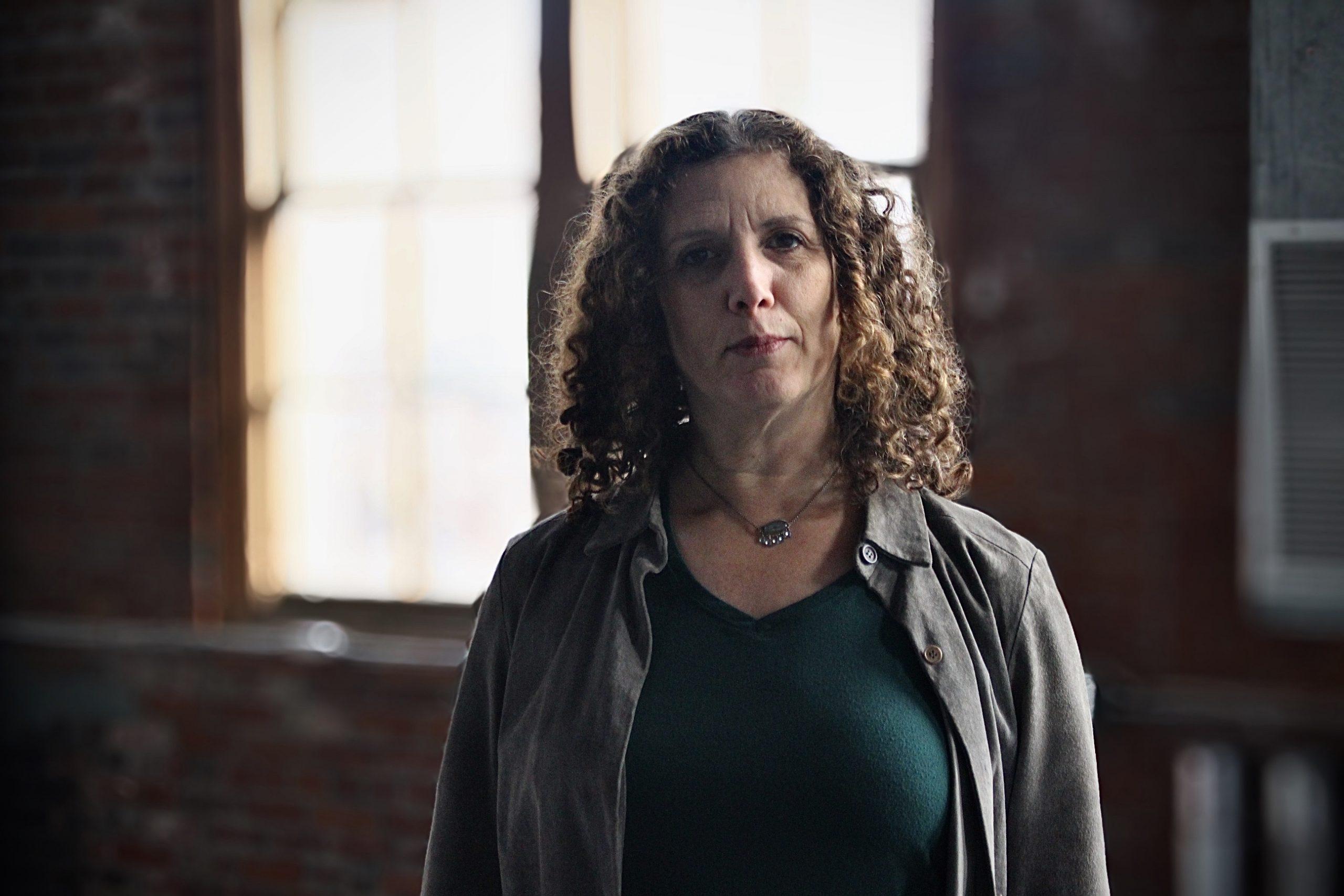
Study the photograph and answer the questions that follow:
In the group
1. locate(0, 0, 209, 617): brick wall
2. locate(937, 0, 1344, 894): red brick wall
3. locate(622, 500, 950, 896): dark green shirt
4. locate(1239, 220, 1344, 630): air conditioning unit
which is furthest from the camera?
locate(0, 0, 209, 617): brick wall

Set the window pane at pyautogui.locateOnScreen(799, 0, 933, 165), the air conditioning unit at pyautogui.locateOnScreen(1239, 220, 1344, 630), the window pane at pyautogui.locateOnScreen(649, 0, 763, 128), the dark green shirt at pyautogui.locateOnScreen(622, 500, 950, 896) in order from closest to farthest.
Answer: the air conditioning unit at pyautogui.locateOnScreen(1239, 220, 1344, 630)
the dark green shirt at pyautogui.locateOnScreen(622, 500, 950, 896)
the window pane at pyautogui.locateOnScreen(799, 0, 933, 165)
the window pane at pyautogui.locateOnScreen(649, 0, 763, 128)

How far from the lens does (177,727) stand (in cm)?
289

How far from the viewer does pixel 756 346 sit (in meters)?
1.19

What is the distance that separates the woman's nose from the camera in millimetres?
1188

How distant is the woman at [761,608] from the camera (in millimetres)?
1117

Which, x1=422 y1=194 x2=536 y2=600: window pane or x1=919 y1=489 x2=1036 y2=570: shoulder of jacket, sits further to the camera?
x1=422 y1=194 x2=536 y2=600: window pane

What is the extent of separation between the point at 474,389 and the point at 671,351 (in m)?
1.61

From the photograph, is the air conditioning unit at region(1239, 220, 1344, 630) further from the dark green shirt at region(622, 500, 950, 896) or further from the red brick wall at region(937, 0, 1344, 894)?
the red brick wall at region(937, 0, 1344, 894)

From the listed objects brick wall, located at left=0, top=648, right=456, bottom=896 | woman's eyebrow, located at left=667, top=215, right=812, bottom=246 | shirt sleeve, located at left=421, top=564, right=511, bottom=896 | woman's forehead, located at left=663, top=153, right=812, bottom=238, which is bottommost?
brick wall, located at left=0, top=648, right=456, bottom=896

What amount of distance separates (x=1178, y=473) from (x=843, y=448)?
4.21ft

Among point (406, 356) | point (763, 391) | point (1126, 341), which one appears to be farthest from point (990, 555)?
point (406, 356)

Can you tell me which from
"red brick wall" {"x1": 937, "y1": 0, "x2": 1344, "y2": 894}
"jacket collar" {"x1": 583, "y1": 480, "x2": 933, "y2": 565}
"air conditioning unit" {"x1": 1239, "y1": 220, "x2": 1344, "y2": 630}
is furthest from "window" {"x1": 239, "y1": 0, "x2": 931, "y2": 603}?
"air conditioning unit" {"x1": 1239, "y1": 220, "x2": 1344, "y2": 630}

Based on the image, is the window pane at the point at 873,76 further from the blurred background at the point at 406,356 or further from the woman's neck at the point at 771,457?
the woman's neck at the point at 771,457

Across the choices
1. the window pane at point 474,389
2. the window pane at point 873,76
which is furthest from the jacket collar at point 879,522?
the window pane at point 474,389
